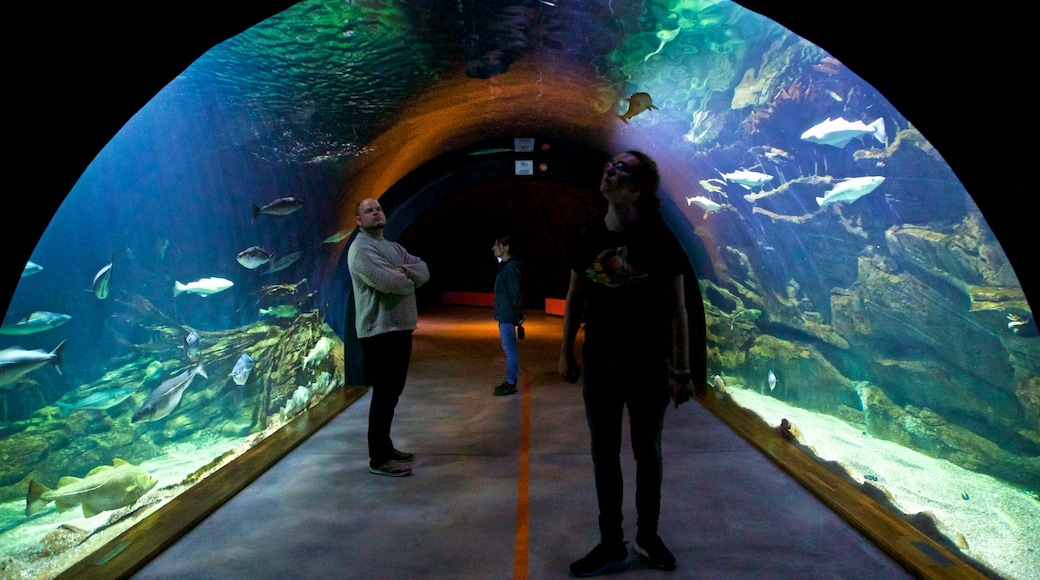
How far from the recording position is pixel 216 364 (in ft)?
18.9

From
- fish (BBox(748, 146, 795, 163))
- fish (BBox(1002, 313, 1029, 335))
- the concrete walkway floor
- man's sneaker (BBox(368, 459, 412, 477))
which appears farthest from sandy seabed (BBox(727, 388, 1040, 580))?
man's sneaker (BBox(368, 459, 412, 477))

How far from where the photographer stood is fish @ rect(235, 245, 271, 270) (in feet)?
19.5

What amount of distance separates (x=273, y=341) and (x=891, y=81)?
5774 millimetres

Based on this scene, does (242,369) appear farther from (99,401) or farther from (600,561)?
(600,561)

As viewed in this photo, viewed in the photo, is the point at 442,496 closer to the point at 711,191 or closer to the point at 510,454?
the point at 510,454

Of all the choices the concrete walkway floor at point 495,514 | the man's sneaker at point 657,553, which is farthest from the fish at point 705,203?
the man's sneaker at point 657,553

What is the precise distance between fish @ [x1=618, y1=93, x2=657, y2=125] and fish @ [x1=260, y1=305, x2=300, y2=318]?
12.9ft

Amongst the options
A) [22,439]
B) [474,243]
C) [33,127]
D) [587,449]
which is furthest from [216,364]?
[474,243]

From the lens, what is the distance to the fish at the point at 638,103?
6.53m

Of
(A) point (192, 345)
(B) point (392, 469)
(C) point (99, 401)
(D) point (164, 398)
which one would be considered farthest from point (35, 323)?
(B) point (392, 469)

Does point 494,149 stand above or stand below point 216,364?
above

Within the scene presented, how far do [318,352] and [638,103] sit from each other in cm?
432

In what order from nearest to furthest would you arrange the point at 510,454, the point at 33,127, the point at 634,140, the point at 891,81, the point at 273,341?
1. the point at 33,127
2. the point at 891,81
3. the point at 510,454
4. the point at 273,341
5. the point at 634,140

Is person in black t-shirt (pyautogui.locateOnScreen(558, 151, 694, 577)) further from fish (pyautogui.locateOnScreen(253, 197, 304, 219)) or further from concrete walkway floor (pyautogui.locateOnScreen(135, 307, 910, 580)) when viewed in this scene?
fish (pyautogui.locateOnScreen(253, 197, 304, 219))
